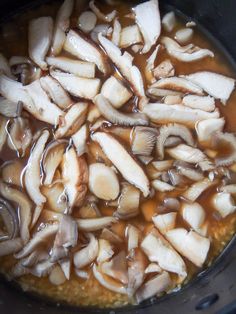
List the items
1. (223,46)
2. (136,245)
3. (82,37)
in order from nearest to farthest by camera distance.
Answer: (136,245)
(82,37)
(223,46)

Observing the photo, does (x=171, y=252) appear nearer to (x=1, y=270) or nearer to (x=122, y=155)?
(x=122, y=155)

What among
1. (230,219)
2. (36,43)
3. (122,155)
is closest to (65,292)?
(122,155)

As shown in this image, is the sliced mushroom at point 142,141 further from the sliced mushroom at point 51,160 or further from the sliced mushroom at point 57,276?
the sliced mushroom at point 57,276

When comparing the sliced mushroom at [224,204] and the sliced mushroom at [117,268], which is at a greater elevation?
the sliced mushroom at [224,204]

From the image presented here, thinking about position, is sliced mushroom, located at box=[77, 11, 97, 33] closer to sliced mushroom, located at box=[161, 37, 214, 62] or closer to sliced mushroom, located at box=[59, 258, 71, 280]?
sliced mushroom, located at box=[161, 37, 214, 62]

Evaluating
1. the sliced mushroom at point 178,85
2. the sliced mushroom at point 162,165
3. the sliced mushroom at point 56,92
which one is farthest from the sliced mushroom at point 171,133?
the sliced mushroom at point 56,92

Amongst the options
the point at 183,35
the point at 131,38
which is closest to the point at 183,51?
the point at 183,35

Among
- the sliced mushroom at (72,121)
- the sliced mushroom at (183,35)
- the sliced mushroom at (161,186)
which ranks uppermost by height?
the sliced mushroom at (183,35)
